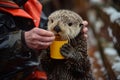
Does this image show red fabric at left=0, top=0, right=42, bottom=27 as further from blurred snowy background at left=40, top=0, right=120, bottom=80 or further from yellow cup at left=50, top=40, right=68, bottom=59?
blurred snowy background at left=40, top=0, right=120, bottom=80

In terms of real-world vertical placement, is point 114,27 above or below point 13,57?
above

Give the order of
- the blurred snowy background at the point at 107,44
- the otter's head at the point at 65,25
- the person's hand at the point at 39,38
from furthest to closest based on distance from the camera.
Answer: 1. the blurred snowy background at the point at 107,44
2. the otter's head at the point at 65,25
3. the person's hand at the point at 39,38

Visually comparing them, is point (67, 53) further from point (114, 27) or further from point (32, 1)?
point (114, 27)

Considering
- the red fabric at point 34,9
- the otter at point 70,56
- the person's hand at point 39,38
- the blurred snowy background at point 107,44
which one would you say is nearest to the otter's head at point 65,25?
the otter at point 70,56

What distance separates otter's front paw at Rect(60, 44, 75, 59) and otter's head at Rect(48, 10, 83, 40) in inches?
3.2

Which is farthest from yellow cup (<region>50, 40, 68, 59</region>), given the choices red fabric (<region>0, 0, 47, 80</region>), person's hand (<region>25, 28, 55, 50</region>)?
red fabric (<region>0, 0, 47, 80</region>)

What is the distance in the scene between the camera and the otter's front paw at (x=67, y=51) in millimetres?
3863

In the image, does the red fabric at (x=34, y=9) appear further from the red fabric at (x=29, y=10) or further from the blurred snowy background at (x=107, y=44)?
the blurred snowy background at (x=107, y=44)

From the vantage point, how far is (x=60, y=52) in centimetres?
386

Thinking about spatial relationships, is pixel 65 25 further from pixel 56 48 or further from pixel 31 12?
pixel 31 12

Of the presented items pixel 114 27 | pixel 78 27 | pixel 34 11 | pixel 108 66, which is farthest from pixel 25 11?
pixel 108 66

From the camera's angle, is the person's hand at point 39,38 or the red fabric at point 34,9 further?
the red fabric at point 34,9

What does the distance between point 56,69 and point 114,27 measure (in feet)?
4.91

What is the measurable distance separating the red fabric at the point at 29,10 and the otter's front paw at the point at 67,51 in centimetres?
64
